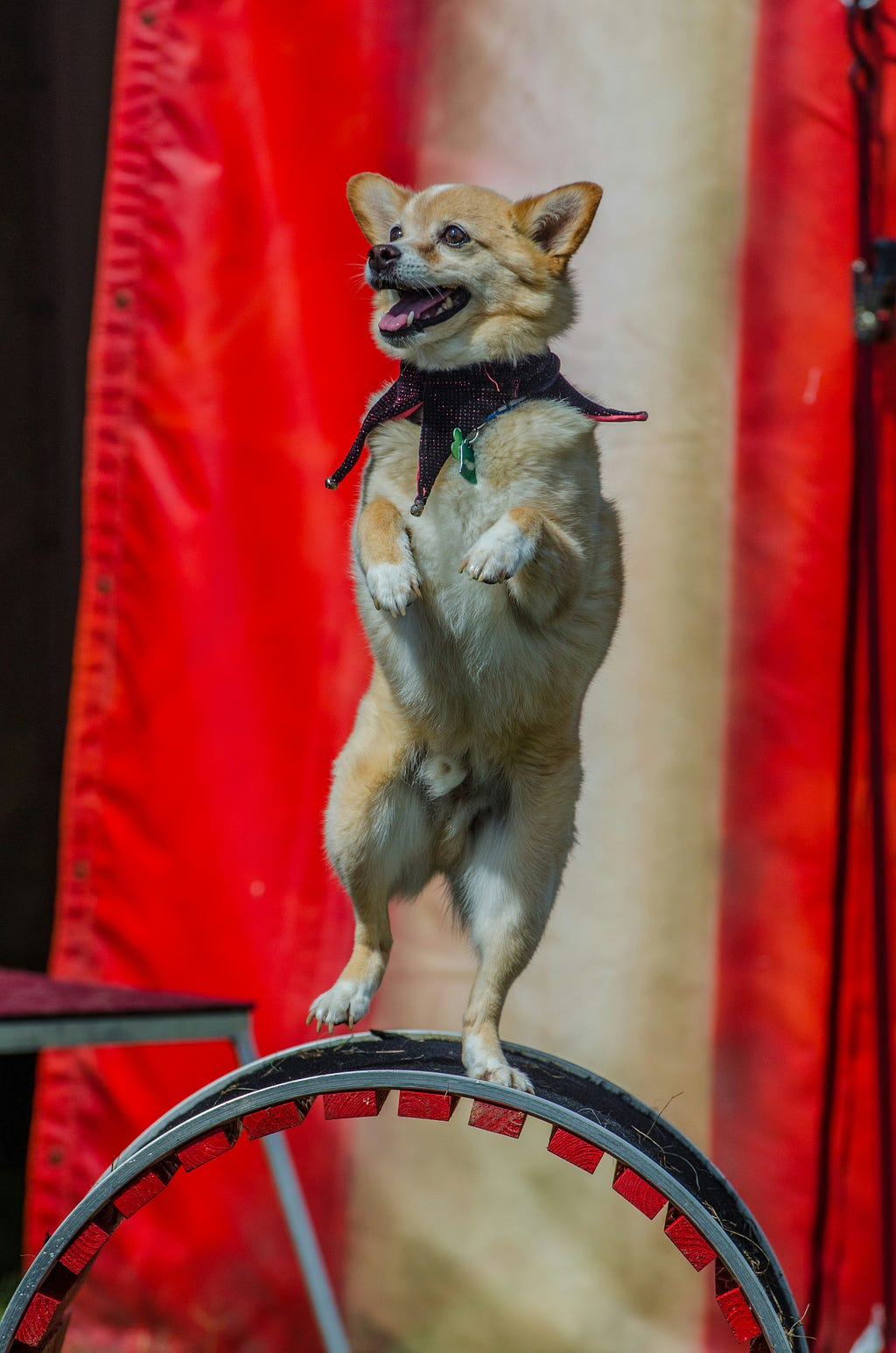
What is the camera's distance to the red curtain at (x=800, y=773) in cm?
174

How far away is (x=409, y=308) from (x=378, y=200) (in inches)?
5.2

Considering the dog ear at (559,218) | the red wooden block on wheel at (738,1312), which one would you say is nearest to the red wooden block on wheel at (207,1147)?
the red wooden block on wheel at (738,1312)

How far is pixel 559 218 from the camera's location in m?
0.91

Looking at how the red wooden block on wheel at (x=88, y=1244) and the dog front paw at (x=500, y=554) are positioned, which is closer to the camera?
the dog front paw at (x=500, y=554)

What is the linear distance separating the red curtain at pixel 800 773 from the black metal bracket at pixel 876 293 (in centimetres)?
4

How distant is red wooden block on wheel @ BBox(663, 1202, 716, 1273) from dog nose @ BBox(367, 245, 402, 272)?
68 centimetres

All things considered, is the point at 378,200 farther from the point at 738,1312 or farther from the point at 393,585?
the point at 738,1312

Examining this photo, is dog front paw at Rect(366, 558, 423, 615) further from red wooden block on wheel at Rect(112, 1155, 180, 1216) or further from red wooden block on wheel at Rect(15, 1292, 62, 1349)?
red wooden block on wheel at Rect(15, 1292, 62, 1349)

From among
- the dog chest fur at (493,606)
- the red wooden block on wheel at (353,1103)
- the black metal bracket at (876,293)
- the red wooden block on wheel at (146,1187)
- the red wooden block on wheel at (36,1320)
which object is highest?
the black metal bracket at (876,293)

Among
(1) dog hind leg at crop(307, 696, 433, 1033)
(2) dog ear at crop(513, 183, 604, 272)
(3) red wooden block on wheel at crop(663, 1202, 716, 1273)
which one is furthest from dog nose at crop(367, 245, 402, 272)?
(3) red wooden block on wheel at crop(663, 1202, 716, 1273)

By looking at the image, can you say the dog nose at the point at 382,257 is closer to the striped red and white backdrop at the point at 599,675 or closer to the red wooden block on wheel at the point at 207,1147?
the red wooden block on wheel at the point at 207,1147

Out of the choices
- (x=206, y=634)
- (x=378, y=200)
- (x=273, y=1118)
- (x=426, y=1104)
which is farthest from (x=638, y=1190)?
(x=206, y=634)

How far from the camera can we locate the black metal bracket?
1647mm

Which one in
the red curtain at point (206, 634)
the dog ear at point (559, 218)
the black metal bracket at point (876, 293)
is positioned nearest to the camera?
the dog ear at point (559, 218)
